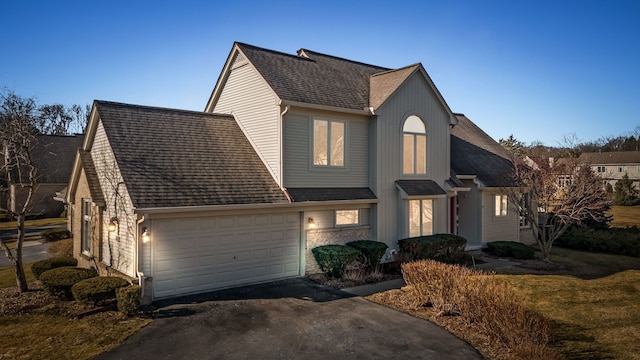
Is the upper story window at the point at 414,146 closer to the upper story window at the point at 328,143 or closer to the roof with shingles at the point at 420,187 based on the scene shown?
the roof with shingles at the point at 420,187

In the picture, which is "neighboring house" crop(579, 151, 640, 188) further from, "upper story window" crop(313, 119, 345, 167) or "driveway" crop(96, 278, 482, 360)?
"driveway" crop(96, 278, 482, 360)

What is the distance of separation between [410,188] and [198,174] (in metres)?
8.59

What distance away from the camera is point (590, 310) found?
11148mm

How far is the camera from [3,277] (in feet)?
48.7

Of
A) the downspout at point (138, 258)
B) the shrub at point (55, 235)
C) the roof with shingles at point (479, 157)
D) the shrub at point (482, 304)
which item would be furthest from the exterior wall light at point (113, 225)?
the roof with shingles at point (479, 157)

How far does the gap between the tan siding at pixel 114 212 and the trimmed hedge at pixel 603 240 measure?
2179 cm

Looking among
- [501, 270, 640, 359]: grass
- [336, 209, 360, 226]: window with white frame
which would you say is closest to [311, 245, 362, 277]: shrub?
[336, 209, 360, 226]: window with white frame

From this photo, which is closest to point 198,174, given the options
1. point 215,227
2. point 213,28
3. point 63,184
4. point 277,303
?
point 215,227

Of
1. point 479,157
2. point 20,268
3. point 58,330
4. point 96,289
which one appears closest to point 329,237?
point 96,289

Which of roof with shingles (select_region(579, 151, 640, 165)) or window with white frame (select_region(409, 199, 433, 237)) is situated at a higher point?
roof with shingles (select_region(579, 151, 640, 165))

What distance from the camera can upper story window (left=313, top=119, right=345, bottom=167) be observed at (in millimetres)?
15117

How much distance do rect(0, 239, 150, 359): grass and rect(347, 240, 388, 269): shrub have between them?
25.3ft

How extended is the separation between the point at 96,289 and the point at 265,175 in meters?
6.35

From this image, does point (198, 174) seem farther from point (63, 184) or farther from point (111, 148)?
→ point (63, 184)
